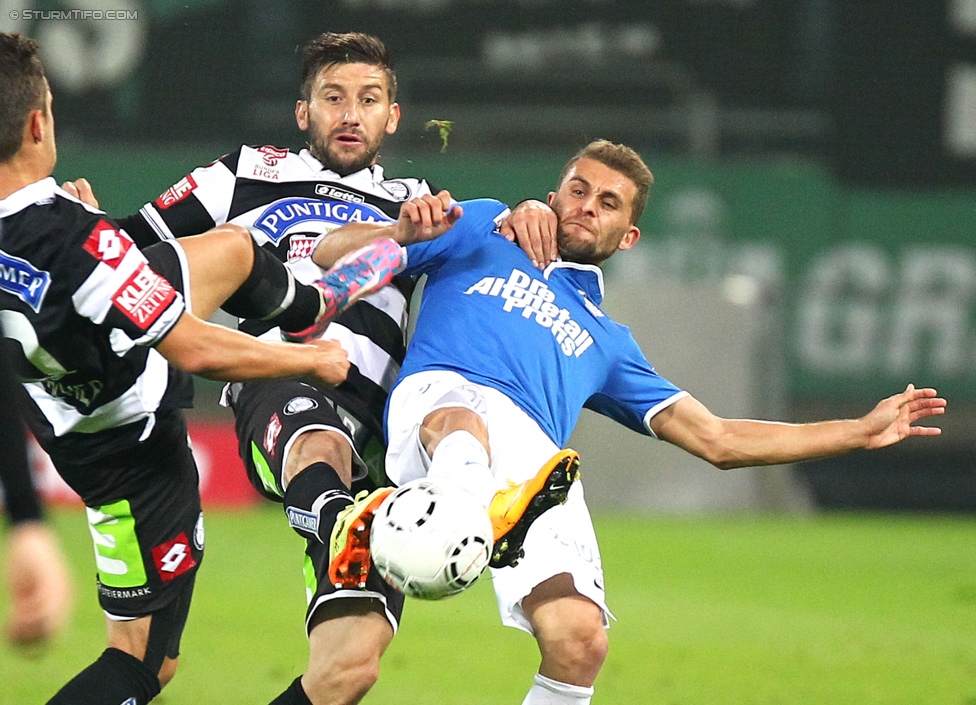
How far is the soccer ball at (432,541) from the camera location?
3.67 metres

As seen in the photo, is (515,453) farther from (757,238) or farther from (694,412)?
(757,238)

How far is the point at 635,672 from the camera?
659 cm

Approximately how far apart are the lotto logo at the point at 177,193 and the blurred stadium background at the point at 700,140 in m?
7.33

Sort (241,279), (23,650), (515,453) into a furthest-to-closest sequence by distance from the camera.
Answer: (515,453)
(241,279)
(23,650)

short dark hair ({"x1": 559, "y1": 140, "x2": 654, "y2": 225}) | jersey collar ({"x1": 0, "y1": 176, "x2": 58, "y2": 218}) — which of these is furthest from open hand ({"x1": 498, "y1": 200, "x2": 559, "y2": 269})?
jersey collar ({"x1": 0, "y1": 176, "x2": 58, "y2": 218})

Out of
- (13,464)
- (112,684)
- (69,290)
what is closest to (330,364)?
(69,290)

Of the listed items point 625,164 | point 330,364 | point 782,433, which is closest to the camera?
point 330,364

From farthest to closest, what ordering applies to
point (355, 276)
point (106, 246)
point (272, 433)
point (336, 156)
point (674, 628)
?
point (674, 628), point (336, 156), point (272, 433), point (355, 276), point (106, 246)

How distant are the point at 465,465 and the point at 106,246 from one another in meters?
1.09

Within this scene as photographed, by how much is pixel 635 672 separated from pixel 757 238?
690 centimetres

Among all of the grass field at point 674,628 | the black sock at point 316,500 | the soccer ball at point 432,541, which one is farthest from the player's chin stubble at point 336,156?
the grass field at point 674,628

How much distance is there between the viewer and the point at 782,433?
4695 mm

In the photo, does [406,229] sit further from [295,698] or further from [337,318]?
[295,698]

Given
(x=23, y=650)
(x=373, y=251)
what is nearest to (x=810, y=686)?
(x=373, y=251)
